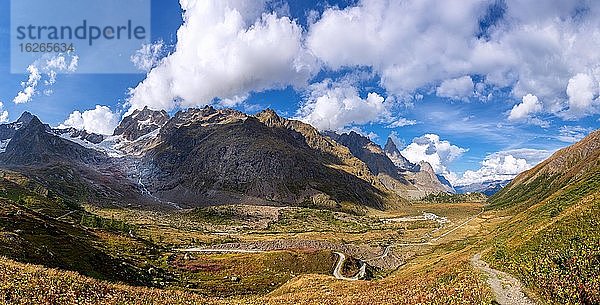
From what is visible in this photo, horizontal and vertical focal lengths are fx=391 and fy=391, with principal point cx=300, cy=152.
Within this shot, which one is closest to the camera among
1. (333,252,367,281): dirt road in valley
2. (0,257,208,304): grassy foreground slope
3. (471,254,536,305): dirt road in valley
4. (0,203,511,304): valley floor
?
(0,257,208,304): grassy foreground slope

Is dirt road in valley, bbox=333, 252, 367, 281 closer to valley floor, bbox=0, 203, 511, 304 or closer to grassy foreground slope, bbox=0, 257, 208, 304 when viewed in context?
valley floor, bbox=0, 203, 511, 304

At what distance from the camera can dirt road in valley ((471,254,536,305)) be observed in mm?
28531

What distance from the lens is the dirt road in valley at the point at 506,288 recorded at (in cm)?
2853

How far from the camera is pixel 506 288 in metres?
31.5

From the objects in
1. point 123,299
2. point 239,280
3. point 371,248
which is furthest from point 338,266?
point 123,299

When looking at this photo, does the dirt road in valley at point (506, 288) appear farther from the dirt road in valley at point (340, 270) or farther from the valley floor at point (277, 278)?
the dirt road in valley at point (340, 270)

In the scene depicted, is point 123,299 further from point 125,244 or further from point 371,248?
point 371,248

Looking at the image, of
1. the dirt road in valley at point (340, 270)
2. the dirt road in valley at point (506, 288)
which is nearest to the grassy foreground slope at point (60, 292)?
the dirt road in valley at point (506, 288)

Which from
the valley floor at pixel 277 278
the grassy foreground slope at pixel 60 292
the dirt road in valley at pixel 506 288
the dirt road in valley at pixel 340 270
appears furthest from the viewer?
the dirt road in valley at pixel 340 270

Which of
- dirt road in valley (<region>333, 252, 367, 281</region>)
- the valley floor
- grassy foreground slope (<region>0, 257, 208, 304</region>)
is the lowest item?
dirt road in valley (<region>333, 252, 367, 281</region>)

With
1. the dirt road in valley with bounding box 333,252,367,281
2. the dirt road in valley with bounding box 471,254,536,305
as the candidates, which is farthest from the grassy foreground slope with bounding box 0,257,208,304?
the dirt road in valley with bounding box 333,252,367,281

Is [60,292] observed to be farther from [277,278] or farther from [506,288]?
[277,278]

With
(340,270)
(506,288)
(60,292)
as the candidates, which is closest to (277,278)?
(340,270)

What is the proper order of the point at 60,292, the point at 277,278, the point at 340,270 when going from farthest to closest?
1. the point at 340,270
2. the point at 277,278
3. the point at 60,292
